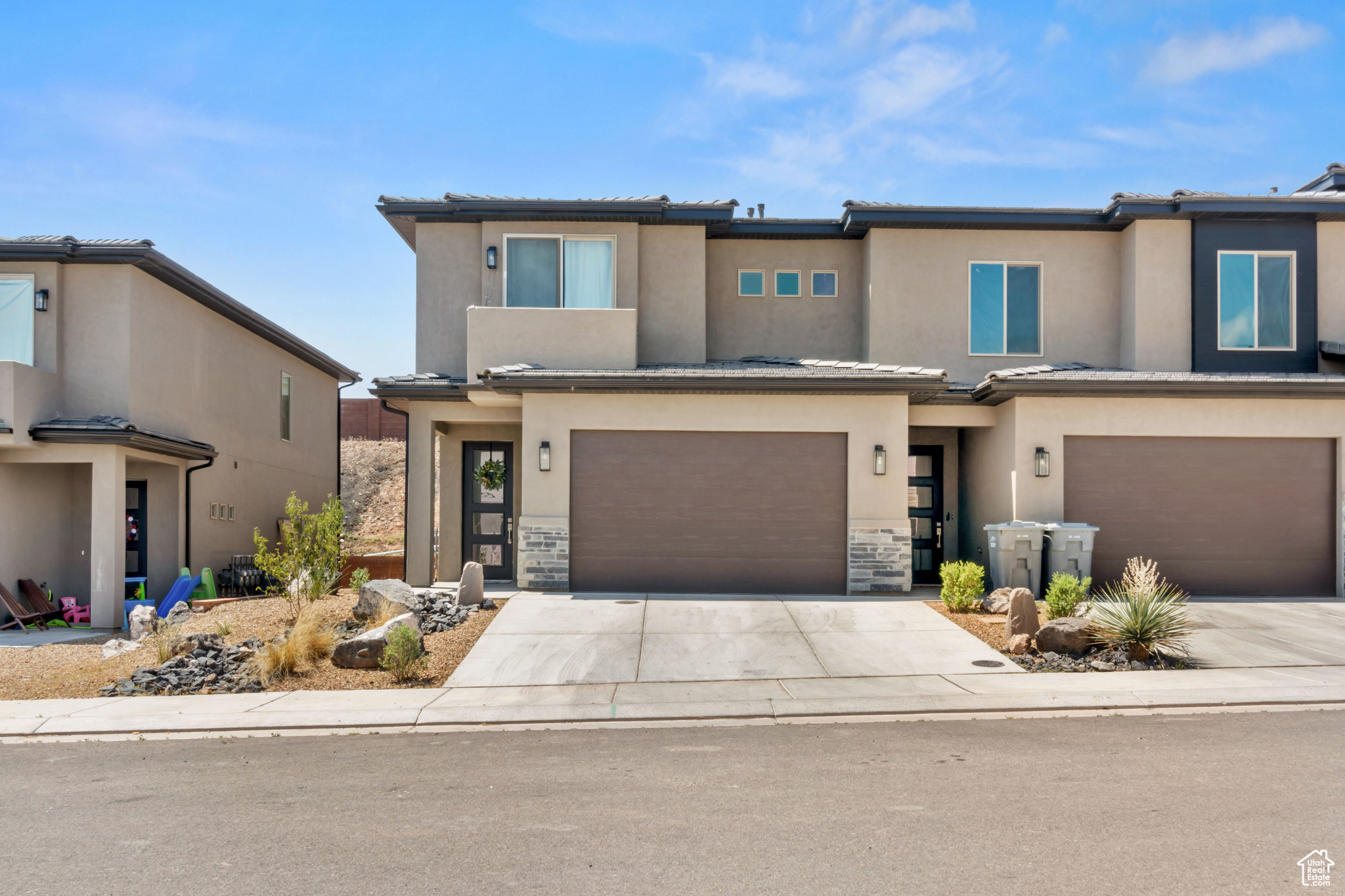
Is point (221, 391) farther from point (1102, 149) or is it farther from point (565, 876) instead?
point (1102, 149)

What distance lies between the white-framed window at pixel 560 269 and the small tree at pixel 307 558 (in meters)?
5.26

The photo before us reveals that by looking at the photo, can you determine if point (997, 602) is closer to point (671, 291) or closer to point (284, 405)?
point (671, 291)

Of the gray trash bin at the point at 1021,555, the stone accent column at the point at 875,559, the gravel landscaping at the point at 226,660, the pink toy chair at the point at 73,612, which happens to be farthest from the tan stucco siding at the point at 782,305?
the pink toy chair at the point at 73,612

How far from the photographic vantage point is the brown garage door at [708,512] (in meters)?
14.5

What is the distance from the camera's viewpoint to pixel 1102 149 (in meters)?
17.1

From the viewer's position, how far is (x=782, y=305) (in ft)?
58.6

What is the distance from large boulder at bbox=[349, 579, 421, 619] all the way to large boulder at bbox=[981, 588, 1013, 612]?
802cm

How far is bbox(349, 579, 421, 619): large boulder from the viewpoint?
12.2 meters

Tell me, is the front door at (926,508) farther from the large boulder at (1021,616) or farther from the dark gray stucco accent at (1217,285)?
the large boulder at (1021,616)

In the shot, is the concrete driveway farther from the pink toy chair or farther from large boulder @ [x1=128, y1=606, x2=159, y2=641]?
the pink toy chair

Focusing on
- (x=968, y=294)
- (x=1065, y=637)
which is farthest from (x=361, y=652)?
(x=968, y=294)

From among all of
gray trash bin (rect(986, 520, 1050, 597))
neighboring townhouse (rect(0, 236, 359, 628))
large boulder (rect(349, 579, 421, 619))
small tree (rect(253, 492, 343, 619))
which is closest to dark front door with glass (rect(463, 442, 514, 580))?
small tree (rect(253, 492, 343, 619))

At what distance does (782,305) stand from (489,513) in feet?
23.0

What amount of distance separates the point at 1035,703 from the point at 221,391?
53.9ft
